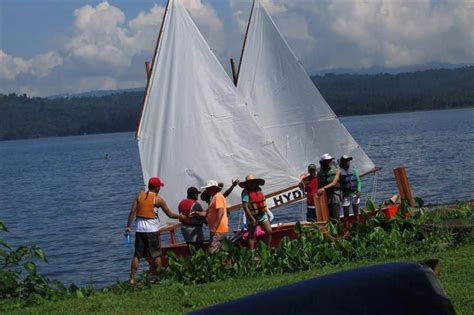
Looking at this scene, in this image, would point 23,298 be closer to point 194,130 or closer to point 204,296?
point 204,296

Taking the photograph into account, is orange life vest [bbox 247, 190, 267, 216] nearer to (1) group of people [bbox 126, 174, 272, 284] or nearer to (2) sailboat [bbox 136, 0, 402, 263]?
(1) group of people [bbox 126, 174, 272, 284]

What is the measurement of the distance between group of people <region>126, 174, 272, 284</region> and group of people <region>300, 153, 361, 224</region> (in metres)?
1.50

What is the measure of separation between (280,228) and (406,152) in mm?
36599

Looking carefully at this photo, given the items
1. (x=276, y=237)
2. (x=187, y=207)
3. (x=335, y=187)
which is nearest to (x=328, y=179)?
(x=335, y=187)

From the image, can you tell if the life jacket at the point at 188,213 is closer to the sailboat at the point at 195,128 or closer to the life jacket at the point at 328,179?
the sailboat at the point at 195,128

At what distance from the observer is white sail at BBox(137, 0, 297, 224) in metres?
15.7

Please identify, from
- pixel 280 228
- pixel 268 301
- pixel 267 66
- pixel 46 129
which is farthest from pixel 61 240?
pixel 46 129

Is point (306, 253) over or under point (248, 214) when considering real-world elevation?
under

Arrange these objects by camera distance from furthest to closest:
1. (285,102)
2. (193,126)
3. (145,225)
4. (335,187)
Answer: (285,102) < (193,126) < (335,187) < (145,225)

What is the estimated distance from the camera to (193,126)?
52.6 ft

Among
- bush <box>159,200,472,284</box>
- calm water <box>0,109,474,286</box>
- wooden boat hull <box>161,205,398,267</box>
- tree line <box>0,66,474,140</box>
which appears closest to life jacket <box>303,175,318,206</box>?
wooden boat hull <box>161,205,398,267</box>

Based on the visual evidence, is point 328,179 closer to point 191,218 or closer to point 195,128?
point 191,218

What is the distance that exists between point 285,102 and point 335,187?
4732 mm

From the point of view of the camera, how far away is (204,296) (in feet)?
27.3
